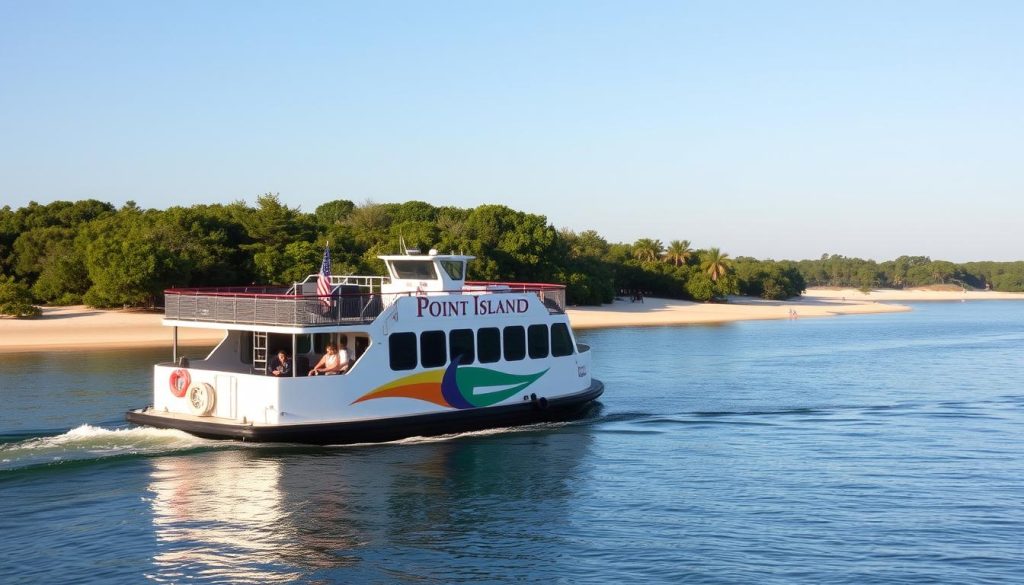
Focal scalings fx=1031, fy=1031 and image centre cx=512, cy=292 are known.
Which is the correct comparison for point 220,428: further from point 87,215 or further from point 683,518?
point 87,215

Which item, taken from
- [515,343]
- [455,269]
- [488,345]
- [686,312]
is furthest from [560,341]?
[686,312]

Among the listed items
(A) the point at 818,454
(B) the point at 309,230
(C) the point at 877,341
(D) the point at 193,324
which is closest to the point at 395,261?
(D) the point at 193,324

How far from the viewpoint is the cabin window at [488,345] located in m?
23.3

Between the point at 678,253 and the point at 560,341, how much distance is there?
262 feet

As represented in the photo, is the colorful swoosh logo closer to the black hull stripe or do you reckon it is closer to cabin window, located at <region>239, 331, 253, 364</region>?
the black hull stripe

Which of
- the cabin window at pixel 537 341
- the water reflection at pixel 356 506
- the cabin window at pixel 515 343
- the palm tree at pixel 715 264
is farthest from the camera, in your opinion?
the palm tree at pixel 715 264

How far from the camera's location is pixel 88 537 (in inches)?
617

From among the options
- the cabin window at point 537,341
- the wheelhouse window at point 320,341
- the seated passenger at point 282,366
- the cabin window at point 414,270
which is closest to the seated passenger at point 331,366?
the seated passenger at point 282,366

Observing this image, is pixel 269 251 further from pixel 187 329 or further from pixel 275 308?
pixel 275 308

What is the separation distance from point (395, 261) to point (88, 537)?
1093cm

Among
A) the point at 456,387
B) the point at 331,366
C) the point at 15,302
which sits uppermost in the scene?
the point at 15,302

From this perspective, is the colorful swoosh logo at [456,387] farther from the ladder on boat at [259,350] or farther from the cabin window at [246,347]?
the cabin window at [246,347]

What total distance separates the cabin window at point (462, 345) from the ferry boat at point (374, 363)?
27 millimetres

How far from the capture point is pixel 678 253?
10325 centimetres
